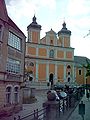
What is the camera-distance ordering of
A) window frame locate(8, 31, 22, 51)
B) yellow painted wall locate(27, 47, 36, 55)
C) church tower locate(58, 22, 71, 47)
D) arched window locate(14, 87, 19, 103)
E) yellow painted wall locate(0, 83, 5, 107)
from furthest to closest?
1. church tower locate(58, 22, 71, 47)
2. yellow painted wall locate(27, 47, 36, 55)
3. arched window locate(14, 87, 19, 103)
4. window frame locate(8, 31, 22, 51)
5. yellow painted wall locate(0, 83, 5, 107)

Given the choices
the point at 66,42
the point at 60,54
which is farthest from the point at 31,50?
the point at 66,42

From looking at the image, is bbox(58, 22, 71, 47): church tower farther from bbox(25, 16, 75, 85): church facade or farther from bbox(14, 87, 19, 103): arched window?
bbox(14, 87, 19, 103): arched window

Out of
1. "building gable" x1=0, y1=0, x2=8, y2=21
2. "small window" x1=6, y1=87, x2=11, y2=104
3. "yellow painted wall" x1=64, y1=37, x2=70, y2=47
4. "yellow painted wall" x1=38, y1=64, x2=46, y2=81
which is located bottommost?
"small window" x1=6, y1=87, x2=11, y2=104

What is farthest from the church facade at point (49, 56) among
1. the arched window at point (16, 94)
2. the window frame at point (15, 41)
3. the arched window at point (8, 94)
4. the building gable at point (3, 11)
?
the building gable at point (3, 11)

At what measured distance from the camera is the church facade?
7600 centimetres

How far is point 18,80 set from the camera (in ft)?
96.2

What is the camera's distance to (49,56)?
79250mm

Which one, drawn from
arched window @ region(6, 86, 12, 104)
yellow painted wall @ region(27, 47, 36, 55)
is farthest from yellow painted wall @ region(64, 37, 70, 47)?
arched window @ region(6, 86, 12, 104)

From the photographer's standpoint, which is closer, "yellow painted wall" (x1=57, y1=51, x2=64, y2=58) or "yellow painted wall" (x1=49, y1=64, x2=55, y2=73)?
"yellow painted wall" (x1=49, y1=64, x2=55, y2=73)

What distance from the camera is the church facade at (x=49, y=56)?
76.0m

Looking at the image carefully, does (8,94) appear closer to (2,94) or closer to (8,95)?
(8,95)

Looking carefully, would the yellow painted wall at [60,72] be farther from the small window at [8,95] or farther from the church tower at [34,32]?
the small window at [8,95]

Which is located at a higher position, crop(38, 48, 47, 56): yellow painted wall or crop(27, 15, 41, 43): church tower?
crop(27, 15, 41, 43): church tower

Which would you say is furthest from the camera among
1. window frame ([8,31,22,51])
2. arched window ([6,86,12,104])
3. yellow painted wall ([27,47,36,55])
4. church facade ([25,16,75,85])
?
church facade ([25,16,75,85])
